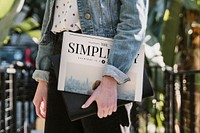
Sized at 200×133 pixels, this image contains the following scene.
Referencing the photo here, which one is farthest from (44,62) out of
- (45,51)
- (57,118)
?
(57,118)

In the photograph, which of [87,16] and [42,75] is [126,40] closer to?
[87,16]

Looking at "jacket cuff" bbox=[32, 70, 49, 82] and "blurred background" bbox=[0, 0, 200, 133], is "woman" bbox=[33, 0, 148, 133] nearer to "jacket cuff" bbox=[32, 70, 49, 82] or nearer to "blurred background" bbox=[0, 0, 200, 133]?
"jacket cuff" bbox=[32, 70, 49, 82]

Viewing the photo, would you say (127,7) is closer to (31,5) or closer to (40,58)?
(40,58)

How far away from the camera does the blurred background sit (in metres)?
3.09

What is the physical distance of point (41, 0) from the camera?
16.5 ft

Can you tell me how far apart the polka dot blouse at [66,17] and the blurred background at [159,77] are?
1.36m

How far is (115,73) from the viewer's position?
56.5 inches

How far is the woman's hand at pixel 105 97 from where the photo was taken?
1.44m

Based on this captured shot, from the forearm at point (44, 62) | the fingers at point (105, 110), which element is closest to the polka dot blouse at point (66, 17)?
the forearm at point (44, 62)

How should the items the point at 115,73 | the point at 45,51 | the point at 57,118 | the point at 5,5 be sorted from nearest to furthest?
1. the point at 115,73
2. the point at 57,118
3. the point at 45,51
4. the point at 5,5

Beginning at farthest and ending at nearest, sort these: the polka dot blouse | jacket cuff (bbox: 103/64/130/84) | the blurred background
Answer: the blurred background, the polka dot blouse, jacket cuff (bbox: 103/64/130/84)

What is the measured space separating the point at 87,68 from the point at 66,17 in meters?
0.19

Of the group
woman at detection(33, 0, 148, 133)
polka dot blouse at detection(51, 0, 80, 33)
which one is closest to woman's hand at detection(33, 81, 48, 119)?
woman at detection(33, 0, 148, 133)

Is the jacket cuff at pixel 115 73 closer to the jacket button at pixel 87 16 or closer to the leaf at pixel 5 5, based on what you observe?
the jacket button at pixel 87 16
